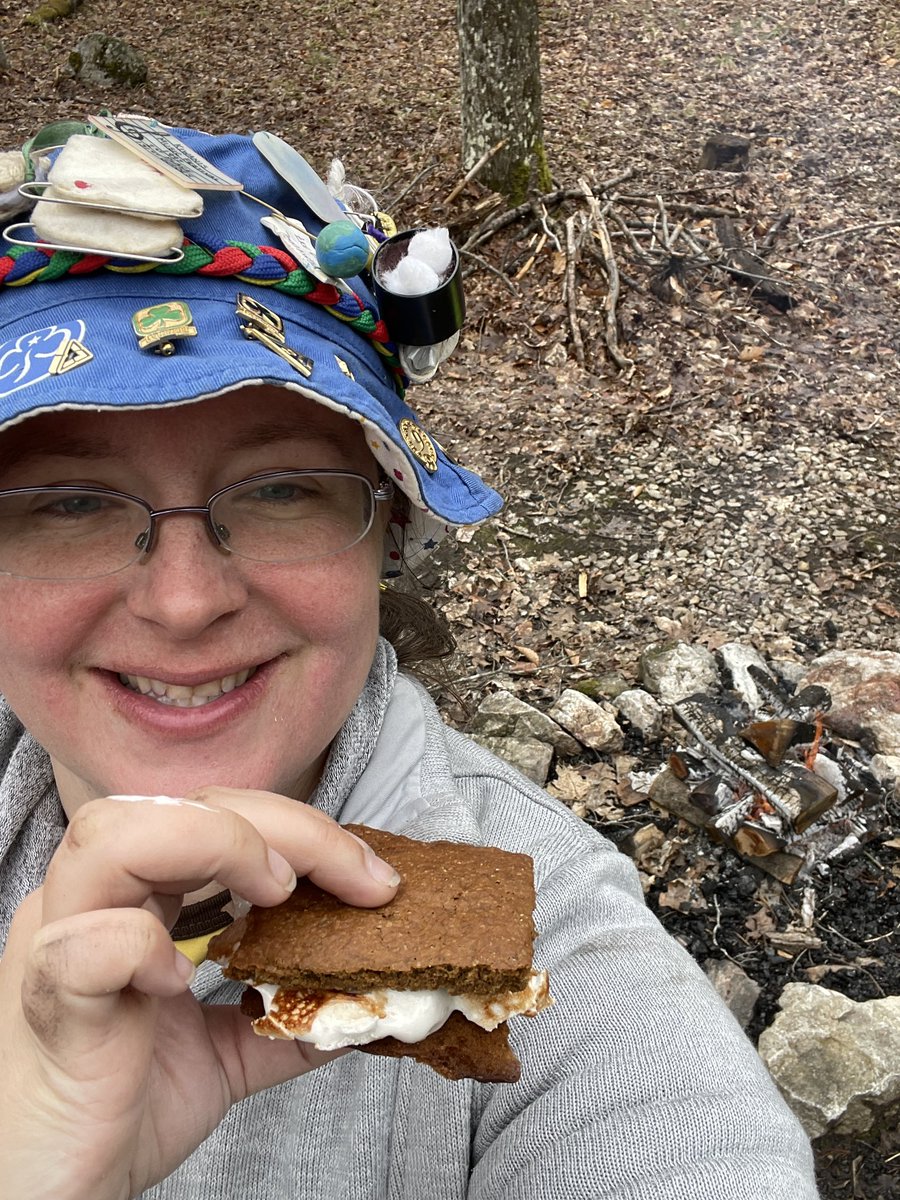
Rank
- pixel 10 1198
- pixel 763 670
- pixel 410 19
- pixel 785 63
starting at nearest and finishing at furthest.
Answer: pixel 10 1198, pixel 763 670, pixel 785 63, pixel 410 19

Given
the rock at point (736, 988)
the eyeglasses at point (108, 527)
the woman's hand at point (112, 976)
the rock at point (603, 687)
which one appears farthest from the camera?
the rock at point (603, 687)

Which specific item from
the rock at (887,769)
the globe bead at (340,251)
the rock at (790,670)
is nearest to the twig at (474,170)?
the rock at (790,670)

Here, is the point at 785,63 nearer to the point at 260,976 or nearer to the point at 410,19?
the point at 410,19

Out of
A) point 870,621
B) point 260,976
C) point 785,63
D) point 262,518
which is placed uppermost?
point 262,518

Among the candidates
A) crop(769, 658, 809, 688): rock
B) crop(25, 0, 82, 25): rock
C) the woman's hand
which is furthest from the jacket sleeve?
crop(25, 0, 82, 25): rock

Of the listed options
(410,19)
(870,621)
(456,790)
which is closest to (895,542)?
(870,621)

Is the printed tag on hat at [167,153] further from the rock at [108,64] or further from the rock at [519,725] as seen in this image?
the rock at [108,64]
